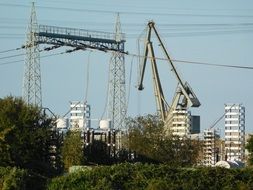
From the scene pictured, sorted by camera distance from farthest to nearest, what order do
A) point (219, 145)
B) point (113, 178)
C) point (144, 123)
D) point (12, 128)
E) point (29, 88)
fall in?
point (219, 145), point (29, 88), point (144, 123), point (12, 128), point (113, 178)

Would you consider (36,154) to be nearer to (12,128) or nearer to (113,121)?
(12,128)

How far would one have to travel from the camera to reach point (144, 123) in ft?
217

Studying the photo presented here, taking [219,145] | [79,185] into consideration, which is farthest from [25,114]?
[219,145]

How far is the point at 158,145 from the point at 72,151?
12.9 m

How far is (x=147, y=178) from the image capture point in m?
31.5

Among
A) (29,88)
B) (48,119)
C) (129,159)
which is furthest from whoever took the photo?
(29,88)

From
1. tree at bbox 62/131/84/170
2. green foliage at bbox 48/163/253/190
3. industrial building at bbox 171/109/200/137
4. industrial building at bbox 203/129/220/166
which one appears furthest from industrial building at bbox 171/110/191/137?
green foliage at bbox 48/163/253/190

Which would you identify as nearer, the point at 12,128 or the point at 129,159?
the point at 12,128

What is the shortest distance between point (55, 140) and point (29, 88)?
2207 cm

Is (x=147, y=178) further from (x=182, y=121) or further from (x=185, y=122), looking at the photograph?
(x=182, y=121)

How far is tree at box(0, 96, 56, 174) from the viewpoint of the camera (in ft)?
154

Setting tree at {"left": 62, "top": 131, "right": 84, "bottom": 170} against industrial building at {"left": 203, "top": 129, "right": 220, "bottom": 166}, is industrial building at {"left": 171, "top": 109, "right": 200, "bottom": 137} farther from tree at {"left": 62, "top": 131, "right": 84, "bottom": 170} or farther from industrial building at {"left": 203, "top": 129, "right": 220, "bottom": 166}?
tree at {"left": 62, "top": 131, "right": 84, "bottom": 170}

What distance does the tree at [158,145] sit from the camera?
61688 mm

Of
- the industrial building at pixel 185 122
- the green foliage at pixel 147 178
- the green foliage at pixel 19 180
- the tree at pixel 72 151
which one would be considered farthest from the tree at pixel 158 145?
the green foliage at pixel 147 178
